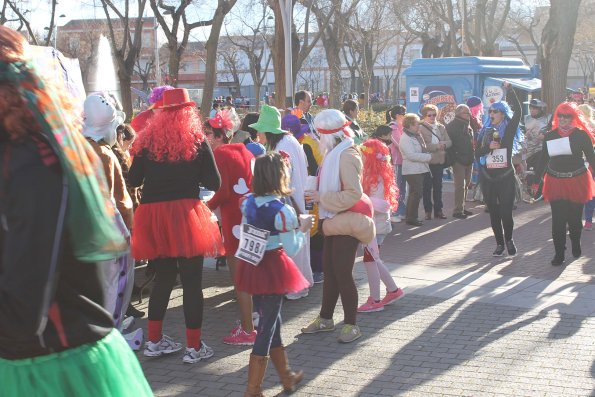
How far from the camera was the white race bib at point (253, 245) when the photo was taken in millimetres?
5082

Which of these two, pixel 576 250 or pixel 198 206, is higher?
pixel 198 206

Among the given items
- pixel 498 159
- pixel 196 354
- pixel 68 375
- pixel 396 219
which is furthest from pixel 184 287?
pixel 396 219

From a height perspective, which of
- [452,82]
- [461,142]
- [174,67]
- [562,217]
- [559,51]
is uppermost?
[559,51]

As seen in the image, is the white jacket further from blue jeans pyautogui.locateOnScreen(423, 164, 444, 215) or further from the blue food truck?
the blue food truck

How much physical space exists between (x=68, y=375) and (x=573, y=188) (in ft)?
25.0

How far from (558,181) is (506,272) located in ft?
3.79

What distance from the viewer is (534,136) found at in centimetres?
1480

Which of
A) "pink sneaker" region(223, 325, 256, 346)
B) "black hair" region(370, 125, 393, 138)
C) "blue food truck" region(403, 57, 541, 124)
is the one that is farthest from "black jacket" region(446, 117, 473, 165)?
"pink sneaker" region(223, 325, 256, 346)

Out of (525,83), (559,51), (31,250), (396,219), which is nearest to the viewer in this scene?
(31,250)

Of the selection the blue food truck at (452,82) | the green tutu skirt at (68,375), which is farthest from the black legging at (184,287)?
the blue food truck at (452,82)

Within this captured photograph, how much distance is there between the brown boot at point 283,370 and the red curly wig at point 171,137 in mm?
1484

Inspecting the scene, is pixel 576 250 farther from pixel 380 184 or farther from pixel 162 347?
pixel 162 347

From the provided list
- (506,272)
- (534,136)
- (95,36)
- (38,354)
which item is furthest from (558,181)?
(95,36)

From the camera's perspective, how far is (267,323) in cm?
500
